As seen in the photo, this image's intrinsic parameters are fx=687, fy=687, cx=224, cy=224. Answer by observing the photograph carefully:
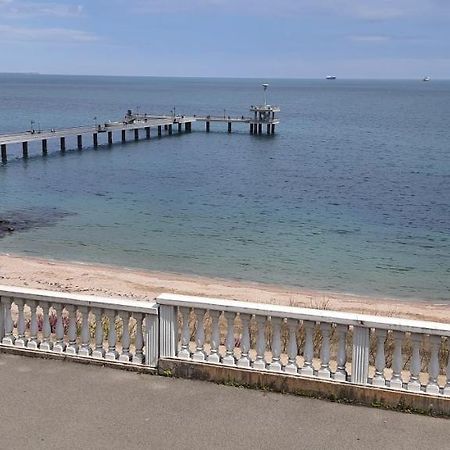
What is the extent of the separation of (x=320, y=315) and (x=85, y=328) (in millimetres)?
2472

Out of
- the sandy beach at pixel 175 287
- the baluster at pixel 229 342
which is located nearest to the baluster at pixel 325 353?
the baluster at pixel 229 342

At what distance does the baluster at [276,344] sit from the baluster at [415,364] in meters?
1.23

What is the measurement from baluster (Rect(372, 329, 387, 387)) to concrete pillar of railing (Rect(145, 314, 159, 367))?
2153mm

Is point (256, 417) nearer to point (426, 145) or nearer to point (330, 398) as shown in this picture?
point (330, 398)

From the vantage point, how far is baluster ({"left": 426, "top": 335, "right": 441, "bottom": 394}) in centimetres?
620

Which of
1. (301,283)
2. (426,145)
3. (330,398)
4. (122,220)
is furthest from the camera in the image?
(426,145)

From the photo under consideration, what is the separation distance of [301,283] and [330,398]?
56.1 feet

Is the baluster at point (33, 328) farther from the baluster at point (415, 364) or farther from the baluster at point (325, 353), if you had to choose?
the baluster at point (415, 364)

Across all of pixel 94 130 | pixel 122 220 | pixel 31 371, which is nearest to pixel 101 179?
pixel 122 220

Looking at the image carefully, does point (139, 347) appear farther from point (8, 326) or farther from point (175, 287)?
point (175, 287)

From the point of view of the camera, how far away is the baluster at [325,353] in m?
6.43

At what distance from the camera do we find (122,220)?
114ft

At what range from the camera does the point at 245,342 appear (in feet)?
22.0

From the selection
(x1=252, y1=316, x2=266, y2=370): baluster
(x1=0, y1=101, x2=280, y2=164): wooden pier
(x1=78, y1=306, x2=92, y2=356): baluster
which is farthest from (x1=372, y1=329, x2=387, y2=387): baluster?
(x1=0, y1=101, x2=280, y2=164): wooden pier
